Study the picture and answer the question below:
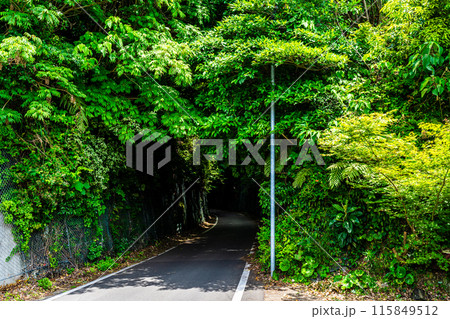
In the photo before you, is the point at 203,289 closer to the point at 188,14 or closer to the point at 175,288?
the point at 175,288

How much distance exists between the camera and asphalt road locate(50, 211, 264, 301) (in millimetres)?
7086

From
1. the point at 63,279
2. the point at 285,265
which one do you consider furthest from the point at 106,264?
the point at 285,265

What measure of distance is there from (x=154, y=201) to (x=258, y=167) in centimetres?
731

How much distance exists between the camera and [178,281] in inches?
329

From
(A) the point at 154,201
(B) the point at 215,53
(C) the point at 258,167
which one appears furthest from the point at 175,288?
(A) the point at 154,201

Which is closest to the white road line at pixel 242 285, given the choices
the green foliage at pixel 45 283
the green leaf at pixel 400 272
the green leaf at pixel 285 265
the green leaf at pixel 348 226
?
the green leaf at pixel 285 265
